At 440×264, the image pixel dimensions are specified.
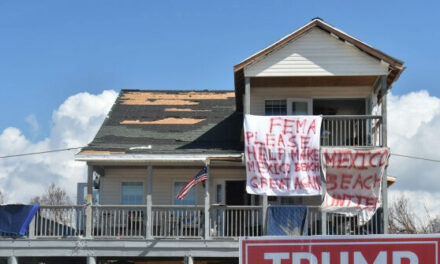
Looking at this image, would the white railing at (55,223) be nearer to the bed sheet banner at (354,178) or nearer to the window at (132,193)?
the window at (132,193)

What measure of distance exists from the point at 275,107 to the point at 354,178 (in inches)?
167

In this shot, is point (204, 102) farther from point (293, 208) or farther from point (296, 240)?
point (296, 240)

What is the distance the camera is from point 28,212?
2067cm

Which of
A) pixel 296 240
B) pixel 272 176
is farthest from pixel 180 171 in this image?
pixel 296 240

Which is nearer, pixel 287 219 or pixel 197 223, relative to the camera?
pixel 287 219

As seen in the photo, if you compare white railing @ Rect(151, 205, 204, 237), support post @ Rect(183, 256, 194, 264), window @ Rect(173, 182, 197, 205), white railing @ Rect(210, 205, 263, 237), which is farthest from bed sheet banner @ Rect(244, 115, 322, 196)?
window @ Rect(173, 182, 197, 205)

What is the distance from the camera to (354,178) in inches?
795

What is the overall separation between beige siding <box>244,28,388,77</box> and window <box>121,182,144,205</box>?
659cm

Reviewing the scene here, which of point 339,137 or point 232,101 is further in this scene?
point 232,101

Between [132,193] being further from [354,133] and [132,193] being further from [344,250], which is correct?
[344,250]

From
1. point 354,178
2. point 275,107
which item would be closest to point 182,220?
point 275,107

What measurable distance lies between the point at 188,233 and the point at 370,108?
709 cm

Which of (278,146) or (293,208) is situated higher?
(278,146)

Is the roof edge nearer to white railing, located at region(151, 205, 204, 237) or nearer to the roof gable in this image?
the roof gable
